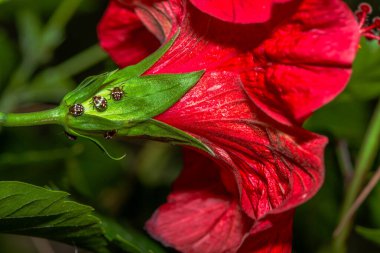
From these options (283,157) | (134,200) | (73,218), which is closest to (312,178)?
(283,157)

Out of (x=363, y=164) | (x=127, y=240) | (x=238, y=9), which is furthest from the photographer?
(x=363, y=164)

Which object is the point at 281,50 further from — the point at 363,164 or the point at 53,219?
the point at 363,164

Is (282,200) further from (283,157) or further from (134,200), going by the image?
(134,200)

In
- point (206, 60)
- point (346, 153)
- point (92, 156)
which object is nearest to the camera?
point (206, 60)

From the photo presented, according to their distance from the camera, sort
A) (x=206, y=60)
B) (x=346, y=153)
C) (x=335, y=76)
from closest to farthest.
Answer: (x=335, y=76), (x=206, y=60), (x=346, y=153)

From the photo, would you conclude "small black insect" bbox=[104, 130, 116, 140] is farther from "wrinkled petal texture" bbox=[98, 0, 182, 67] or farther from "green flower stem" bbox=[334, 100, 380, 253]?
"green flower stem" bbox=[334, 100, 380, 253]

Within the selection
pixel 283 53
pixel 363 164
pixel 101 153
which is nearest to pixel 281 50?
pixel 283 53

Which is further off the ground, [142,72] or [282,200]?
[142,72]
